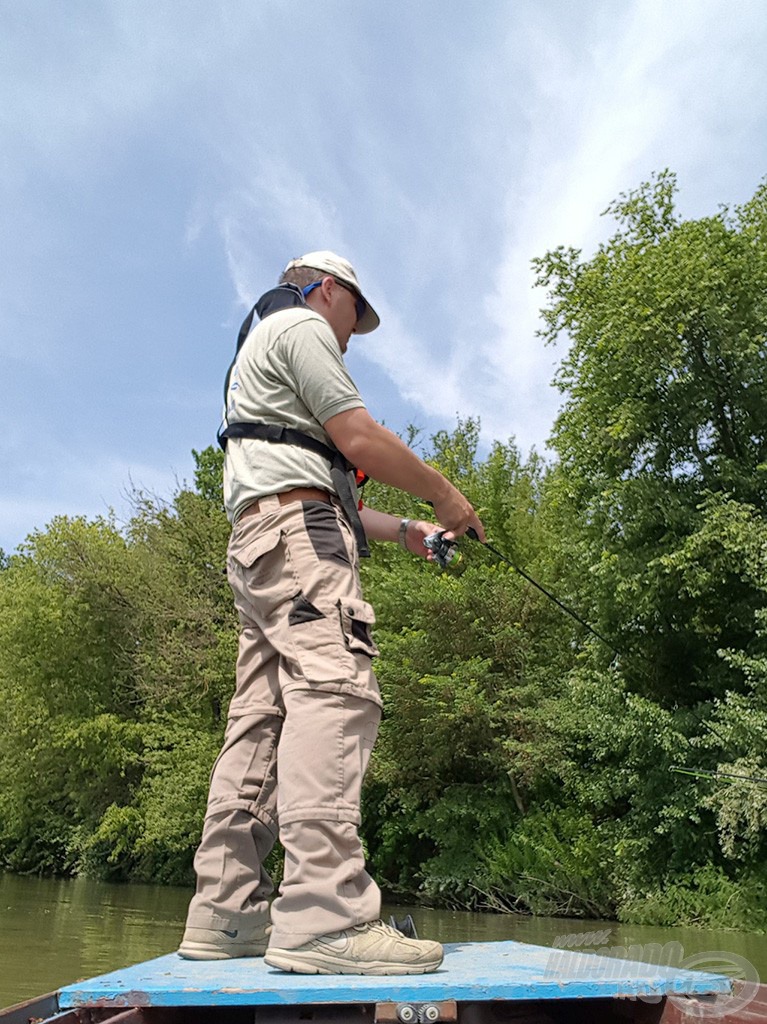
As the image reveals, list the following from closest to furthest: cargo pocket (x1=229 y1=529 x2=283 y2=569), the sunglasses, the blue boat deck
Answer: the blue boat deck, cargo pocket (x1=229 y1=529 x2=283 y2=569), the sunglasses

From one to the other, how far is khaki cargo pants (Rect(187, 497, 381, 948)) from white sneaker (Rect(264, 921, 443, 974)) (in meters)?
0.02

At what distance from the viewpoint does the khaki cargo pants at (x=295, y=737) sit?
2.32m

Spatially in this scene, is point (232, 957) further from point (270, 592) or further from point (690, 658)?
point (690, 658)

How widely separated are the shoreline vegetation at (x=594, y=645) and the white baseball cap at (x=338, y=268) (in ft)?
40.9

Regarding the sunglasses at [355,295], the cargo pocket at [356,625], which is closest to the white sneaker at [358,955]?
Result: the cargo pocket at [356,625]

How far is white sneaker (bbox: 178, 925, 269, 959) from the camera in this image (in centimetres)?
259

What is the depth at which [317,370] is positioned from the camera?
9.11ft

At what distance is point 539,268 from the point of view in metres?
19.2

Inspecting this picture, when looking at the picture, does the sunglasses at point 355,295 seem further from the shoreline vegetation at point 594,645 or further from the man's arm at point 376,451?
the shoreline vegetation at point 594,645

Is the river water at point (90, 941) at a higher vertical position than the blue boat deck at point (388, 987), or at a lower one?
lower

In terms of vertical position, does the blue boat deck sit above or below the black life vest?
below

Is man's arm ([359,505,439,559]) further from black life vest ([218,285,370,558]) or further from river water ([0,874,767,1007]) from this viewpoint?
river water ([0,874,767,1007])

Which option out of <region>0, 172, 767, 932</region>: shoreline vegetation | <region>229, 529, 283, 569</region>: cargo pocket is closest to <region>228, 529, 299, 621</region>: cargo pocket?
<region>229, 529, 283, 569</region>: cargo pocket

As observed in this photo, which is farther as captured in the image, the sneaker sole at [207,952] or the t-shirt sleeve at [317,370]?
the t-shirt sleeve at [317,370]
